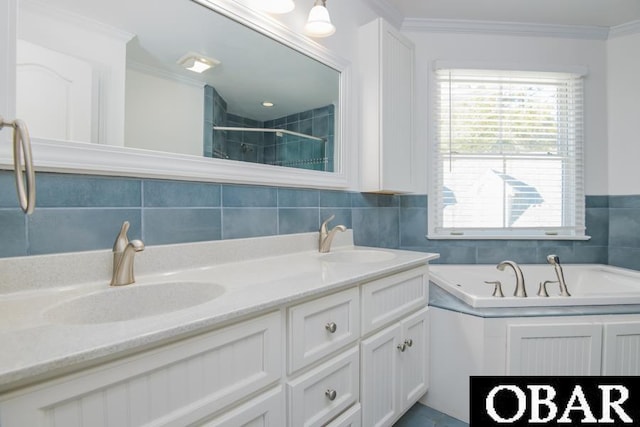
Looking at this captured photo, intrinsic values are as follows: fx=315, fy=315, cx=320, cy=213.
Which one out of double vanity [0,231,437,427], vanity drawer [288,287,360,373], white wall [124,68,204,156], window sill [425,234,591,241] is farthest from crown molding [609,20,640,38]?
white wall [124,68,204,156]

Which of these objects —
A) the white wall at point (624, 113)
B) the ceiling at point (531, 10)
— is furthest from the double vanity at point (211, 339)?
the white wall at point (624, 113)

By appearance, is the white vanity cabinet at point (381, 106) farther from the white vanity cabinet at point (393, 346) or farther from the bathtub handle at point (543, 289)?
the bathtub handle at point (543, 289)

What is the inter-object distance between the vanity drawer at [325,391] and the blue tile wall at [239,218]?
0.65 m

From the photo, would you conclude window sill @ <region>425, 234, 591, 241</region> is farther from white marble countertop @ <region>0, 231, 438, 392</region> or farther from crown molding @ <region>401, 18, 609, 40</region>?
crown molding @ <region>401, 18, 609, 40</region>

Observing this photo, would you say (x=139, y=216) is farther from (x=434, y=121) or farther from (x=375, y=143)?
(x=434, y=121)

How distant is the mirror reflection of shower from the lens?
1.30m

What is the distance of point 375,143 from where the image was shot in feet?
6.57

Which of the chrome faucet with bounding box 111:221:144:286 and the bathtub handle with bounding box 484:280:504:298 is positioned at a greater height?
the chrome faucet with bounding box 111:221:144:286

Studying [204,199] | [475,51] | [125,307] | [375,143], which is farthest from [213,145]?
[475,51]

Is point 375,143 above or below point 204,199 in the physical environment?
above

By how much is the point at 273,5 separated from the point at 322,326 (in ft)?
4.53

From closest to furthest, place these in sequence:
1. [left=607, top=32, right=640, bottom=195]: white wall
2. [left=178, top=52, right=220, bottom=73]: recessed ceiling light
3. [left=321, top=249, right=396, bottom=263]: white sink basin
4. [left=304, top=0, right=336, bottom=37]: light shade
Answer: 1. [left=178, top=52, right=220, bottom=73]: recessed ceiling light
2. [left=304, top=0, right=336, bottom=37]: light shade
3. [left=321, top=249, right=396, bottom=263]: white sink basin
4. [left=607, top=32, right=640, bottom=195]: white wall

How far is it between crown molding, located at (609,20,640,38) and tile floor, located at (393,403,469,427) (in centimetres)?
313

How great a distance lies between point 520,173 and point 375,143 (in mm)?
1336
